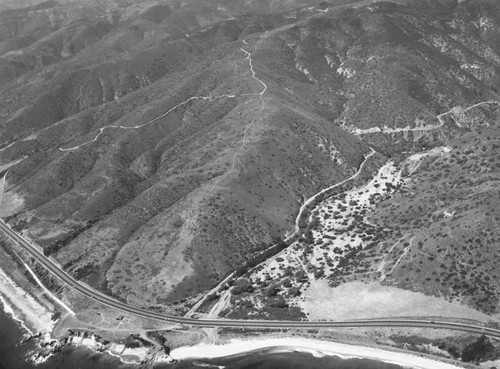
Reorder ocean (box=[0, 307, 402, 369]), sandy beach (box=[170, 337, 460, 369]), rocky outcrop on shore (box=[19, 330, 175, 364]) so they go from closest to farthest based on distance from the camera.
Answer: sandy beach (box=[170, 337, 460, 369])
ocean (box=[0, 307, 402, 369])
rocky outcrop on shore (box=[19, 330, 175, 364])

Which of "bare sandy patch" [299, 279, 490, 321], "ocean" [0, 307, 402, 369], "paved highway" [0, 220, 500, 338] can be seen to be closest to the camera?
"ocean" [0, 307, 402, 369]

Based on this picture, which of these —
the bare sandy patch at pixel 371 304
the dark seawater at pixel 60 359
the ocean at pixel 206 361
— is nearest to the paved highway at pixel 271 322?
the bare sandy patch at pixel 371 304

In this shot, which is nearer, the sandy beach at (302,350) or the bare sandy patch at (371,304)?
the sandy beach at (302,350)

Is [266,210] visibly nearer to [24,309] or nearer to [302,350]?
[302,350]

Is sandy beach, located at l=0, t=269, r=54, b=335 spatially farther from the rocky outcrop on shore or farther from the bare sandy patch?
the bare sandy patch

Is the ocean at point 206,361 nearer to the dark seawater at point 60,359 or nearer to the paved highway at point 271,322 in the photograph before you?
the dark seawater at point 60,359

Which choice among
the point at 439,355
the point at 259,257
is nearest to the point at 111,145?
the point at 259,257

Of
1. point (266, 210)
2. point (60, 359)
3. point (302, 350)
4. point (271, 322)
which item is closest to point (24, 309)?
point (60, 359)

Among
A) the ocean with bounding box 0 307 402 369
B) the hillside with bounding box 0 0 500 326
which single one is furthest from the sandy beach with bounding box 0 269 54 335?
the hillside with bounding box 0 0 500 326
